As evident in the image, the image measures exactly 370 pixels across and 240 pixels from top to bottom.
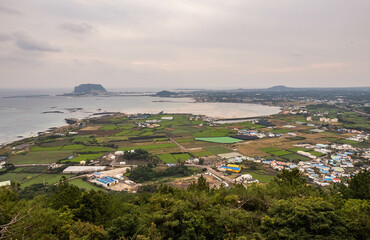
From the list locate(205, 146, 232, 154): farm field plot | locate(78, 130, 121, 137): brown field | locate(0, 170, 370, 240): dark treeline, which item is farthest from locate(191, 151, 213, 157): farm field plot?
locate(78, 130, 121, 137): brown field

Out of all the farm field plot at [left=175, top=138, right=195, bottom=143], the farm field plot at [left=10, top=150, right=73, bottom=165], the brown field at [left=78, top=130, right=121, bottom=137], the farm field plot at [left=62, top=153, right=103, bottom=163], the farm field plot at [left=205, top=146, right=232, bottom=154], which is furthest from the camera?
the brown field at [left=78, top=130, right=121, bottom=137]

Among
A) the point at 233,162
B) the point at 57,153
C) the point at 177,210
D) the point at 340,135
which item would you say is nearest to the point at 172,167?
the point at 233,162

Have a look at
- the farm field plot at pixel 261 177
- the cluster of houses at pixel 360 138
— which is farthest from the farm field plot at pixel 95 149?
the cluster of houses at pixel 360 138

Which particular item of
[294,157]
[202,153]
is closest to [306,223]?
[202,153]

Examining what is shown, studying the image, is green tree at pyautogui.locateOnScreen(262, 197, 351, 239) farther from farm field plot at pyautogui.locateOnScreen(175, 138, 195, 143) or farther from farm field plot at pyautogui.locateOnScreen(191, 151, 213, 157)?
farm field plot at pyautogui.locateOnScreen(175, 138, 195, 143)

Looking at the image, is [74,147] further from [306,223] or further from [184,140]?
[306,223]

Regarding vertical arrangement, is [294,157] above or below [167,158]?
above

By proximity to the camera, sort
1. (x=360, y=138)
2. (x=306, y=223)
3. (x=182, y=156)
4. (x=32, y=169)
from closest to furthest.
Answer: (x=306, y=223) < (x=32, y=169) < (x=182, y=156) < (x=360, y=138)

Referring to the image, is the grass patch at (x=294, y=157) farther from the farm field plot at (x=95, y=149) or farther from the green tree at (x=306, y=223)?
the farm field plot at (x=95, y=149)
